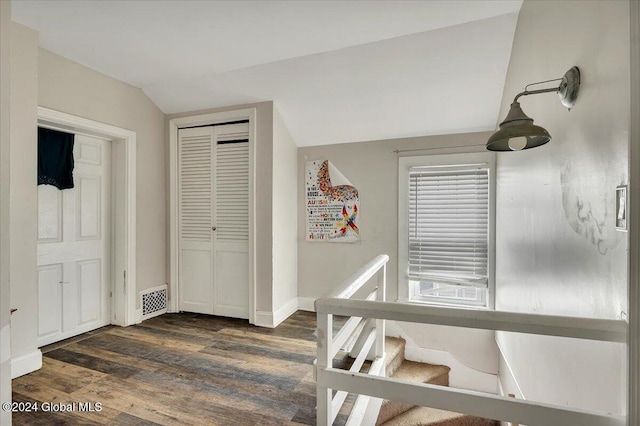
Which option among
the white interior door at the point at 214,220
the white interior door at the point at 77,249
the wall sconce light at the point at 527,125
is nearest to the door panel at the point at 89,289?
the white interior door at the point at 77,249

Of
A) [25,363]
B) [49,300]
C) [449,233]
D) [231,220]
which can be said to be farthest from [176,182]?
[449,233]

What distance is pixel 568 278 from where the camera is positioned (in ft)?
3.93

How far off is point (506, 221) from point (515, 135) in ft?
4.73

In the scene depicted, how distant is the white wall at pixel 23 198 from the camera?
78.0 inches

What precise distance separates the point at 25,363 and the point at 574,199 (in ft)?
10.8

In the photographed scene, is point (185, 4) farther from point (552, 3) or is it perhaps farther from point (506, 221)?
point (506, 221)

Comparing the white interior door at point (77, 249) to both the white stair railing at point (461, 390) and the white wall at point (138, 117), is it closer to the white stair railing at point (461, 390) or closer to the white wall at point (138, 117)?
the white wall at point (138, 117)

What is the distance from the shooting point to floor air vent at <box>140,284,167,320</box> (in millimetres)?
3033

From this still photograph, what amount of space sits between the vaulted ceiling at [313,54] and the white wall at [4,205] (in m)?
0.65

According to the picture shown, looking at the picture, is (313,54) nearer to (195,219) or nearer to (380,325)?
(195,219)

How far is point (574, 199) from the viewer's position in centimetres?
116

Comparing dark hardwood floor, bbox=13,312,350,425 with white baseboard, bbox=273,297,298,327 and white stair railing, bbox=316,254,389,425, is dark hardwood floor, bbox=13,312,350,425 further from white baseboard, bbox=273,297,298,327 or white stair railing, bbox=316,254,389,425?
white stair railing, bbox=316,254,389,425

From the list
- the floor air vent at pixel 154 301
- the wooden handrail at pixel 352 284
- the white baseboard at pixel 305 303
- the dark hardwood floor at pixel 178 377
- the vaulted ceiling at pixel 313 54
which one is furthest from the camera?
the white baseboard at pixel 305 303

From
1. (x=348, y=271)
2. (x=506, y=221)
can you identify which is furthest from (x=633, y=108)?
(x=348, y=271)
